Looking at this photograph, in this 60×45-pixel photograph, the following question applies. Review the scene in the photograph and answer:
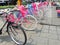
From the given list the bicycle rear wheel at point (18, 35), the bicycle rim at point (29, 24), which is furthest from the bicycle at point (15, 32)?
the bicycle rim at point (29, 24)

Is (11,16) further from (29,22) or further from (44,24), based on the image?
(44,24)

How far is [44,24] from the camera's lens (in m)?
9.29

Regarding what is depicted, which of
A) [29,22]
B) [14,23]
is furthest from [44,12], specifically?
[14,23]

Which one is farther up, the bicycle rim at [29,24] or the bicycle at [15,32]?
the bicycle at [15,32]

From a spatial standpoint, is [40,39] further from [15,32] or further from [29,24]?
[29,24]

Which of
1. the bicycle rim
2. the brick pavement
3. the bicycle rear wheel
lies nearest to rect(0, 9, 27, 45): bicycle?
the bicycle rear wheel

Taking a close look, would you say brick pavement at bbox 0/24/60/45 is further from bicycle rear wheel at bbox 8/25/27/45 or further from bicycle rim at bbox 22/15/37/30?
bicycle rim at bbox 22/15/37/30

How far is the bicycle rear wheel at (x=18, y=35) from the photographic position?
5.28 metres

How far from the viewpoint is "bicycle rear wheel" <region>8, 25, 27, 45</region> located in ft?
17.3

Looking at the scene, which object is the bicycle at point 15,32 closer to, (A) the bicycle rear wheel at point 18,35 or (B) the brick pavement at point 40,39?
(A) the bicycle rear wheel at point 18,35

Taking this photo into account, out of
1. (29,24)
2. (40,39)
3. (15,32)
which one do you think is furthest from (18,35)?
(29,24)

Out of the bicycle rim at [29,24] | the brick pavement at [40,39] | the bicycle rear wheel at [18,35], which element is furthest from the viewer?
the bicycle rim at [29,24]

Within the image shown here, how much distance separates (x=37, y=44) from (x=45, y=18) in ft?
16.9

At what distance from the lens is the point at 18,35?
18.2 feet
